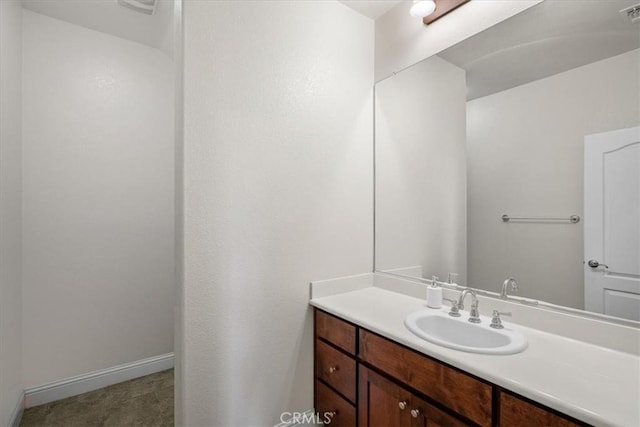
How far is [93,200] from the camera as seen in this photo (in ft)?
7.25

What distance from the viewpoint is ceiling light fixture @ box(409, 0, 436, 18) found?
167cm

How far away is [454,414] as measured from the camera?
1061mm

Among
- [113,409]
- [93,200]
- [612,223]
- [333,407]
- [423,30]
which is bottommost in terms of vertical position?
[113,409]

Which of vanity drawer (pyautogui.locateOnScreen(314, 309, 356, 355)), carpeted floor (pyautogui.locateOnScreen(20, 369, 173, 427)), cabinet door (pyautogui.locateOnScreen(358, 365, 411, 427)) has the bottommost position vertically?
carpeted floor (pyautogui.locateOnScreen(20, 369, 173, 427))

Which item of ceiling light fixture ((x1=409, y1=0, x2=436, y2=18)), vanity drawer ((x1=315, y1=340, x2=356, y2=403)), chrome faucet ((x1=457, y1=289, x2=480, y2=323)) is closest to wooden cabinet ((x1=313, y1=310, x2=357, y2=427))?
vanity drawer ((x1=315, y1=340, x2=356, y2=403))

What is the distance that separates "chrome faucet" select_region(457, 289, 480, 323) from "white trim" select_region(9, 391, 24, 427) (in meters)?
2.59

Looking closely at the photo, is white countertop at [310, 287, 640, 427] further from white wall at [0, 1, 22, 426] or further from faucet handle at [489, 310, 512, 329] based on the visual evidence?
white wall at [0, 1, 22, 426]

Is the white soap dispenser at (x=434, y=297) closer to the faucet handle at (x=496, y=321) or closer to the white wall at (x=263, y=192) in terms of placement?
the faucet handle at (x=496, y=321)

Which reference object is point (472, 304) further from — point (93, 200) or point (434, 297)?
point (93, 200)

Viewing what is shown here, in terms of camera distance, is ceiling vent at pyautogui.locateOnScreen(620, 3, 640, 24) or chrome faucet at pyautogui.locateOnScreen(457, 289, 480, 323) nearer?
ceiling vent at pyautogui.locateOnScreen(620, 3, 640, 24)

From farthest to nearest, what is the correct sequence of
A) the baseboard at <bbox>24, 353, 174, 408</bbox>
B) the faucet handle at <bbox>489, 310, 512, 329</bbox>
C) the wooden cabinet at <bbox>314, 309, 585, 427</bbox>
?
the baseboard at <bbox>24, 353, 174, 408</bbox> < the faucet handle at <bbox>489, 310, 512, 329</bbox> < the wooden cabinet at <bbox>314, 309, 585, 427</bbox>

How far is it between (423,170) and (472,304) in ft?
2.74

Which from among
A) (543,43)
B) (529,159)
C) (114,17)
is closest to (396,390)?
(529,159)

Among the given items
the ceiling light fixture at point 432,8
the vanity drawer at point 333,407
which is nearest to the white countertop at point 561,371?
the vanity drawer at point 333,407
